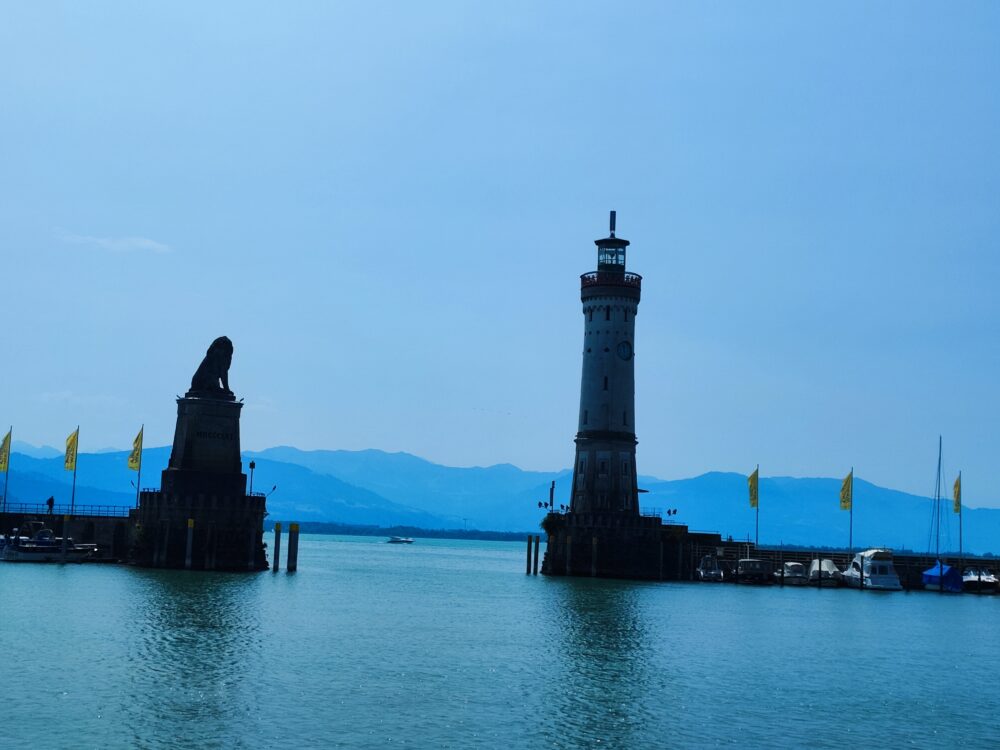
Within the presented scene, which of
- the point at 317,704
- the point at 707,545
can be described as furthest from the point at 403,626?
the point at 707,545

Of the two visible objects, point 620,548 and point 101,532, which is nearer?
point 101,532

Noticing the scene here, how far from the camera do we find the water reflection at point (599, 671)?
38344mm

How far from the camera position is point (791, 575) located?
11312cm

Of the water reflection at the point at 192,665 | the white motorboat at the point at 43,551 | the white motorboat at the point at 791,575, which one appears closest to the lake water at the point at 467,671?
the water reflection at the point at 192,665

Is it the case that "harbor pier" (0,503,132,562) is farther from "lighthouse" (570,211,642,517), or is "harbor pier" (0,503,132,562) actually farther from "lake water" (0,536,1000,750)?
"lighthouse" (570,211,642,517)

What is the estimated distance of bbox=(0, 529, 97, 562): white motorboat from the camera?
332ft

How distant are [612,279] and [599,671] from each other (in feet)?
208

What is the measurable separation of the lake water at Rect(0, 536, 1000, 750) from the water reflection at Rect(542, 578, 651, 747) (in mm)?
157

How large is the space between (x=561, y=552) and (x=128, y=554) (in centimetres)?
3845

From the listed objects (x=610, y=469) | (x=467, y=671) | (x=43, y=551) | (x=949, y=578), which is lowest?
(x=467, y=671)

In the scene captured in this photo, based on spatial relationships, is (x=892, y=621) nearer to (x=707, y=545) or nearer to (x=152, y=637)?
(x=707, y=545)

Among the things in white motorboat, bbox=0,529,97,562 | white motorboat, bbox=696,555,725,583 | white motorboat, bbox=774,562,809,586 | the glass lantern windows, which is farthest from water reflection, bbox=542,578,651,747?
white motorboat, bbox=0,529,97,562

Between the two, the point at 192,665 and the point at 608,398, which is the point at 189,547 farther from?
the point at 192,665

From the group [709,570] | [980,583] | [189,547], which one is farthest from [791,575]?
[189,547]
